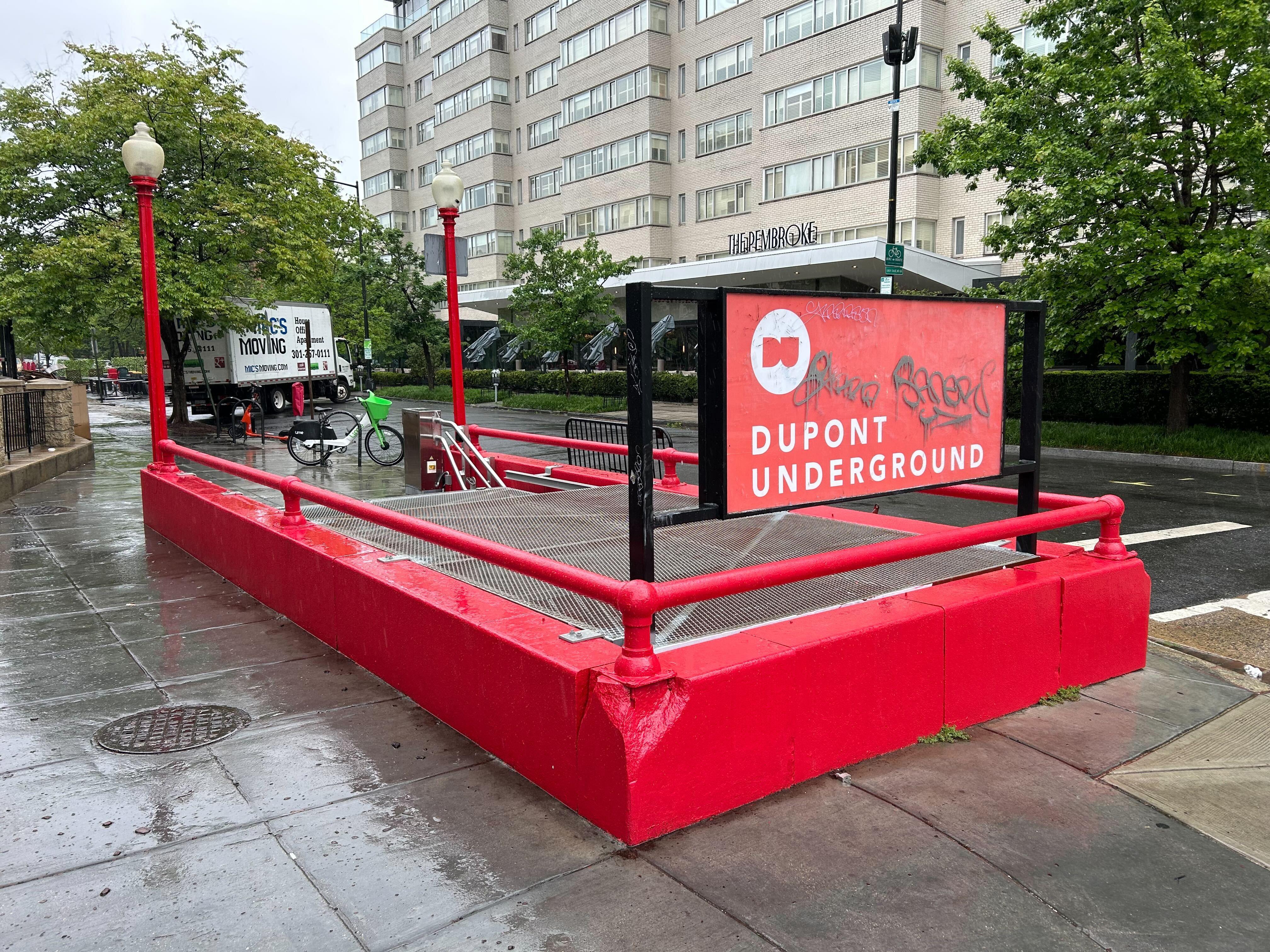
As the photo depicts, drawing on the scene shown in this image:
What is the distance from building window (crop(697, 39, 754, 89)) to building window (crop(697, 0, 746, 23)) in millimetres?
1738

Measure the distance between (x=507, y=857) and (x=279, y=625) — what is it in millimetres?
3590

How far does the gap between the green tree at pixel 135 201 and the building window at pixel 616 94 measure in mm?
27466

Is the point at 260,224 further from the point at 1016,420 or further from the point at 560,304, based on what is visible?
the point at 1016,420

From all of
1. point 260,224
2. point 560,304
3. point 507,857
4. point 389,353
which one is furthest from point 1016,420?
point 389,353

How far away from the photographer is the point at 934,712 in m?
4.35

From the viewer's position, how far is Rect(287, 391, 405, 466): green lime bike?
50.7ft

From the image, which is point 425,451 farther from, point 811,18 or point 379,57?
point 379,57

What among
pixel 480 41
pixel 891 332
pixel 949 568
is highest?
pixel 480 41

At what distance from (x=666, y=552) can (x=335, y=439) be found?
515 inches

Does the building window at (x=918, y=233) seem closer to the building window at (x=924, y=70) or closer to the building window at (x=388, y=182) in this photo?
the building window at (x=924, y=70)

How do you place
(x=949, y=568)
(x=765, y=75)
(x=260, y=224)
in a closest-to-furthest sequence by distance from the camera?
(x=949, y=568) → (x=260, y=224) → (x=765, y=75)

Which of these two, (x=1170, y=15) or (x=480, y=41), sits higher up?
(x=480, y=41)

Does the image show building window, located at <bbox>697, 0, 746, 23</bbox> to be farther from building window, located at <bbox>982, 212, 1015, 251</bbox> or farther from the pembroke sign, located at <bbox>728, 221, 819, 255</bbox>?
building window, located at <bbox>982, 212, 1015, 251</bbox>

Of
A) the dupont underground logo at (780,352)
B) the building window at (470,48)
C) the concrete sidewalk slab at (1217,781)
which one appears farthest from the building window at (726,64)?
the concrete sidewalk slab at (1217,781)
